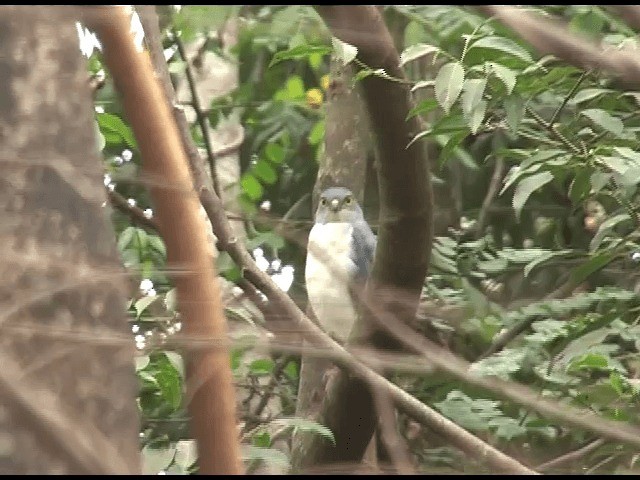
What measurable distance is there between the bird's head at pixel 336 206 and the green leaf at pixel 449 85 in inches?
61.5

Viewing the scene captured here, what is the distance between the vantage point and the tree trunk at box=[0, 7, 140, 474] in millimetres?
1178

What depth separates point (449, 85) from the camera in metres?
2.09

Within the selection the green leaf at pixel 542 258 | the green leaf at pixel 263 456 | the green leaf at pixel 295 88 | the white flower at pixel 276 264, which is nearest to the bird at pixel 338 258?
the white flower at pixel 276 264

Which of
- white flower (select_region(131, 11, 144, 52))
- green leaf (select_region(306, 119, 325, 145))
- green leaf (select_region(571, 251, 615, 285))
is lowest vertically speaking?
green leaf (select_region(306, 119, 325, 145))

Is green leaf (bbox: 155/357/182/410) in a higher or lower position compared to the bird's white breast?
higher

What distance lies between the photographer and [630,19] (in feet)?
3.08

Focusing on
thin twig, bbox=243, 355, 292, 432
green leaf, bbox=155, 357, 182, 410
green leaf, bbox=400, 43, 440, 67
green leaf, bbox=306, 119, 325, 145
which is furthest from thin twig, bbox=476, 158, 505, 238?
green leaf, bbox=155, 357, 182, 410

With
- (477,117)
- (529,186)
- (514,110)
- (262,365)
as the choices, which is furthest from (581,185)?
(262,365)

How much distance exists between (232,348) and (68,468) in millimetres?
185

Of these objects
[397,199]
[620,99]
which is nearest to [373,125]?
[397,199]

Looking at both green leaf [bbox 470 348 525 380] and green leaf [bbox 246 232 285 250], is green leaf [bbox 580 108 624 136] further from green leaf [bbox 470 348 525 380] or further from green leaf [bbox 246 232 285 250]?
green leaf [bbox 246 232 285 250]

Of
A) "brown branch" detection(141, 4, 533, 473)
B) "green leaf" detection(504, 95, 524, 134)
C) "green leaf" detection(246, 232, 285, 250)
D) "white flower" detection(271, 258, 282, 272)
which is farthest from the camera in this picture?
"white flower" detection(271, 258, 282, 272)

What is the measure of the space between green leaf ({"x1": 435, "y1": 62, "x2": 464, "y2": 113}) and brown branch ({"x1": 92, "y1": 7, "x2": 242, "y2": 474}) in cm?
112

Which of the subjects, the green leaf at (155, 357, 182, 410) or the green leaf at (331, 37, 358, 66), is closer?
the green leaf at (331, 37, 358, 66)
